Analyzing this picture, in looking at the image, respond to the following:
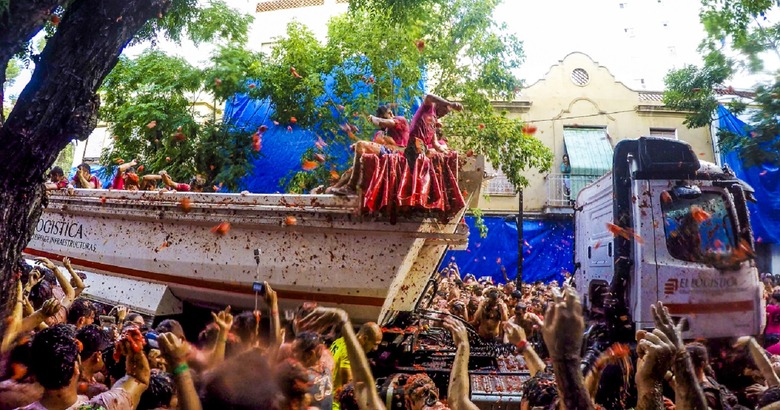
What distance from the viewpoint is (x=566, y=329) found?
2.12 metres

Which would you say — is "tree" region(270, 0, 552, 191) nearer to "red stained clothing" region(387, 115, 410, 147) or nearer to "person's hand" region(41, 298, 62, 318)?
"red stained clothing" region(387, 115, 410, 147)

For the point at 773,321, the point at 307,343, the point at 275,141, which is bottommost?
the point at 307,343

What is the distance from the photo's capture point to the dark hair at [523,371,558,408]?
2680 mm

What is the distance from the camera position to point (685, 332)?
5.27 m

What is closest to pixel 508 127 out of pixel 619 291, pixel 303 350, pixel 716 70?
pixel 716 70

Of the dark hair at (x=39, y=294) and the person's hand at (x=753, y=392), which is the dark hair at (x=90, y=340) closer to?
the dark hair at (x=39, y=294)

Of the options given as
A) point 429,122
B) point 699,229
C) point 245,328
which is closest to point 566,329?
point 245,328

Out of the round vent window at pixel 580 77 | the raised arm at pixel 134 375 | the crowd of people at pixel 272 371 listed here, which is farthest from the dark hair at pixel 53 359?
the round vent window at pixel 580 77

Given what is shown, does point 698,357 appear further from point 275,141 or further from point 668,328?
point 275,141

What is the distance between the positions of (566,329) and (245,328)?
2660 mm

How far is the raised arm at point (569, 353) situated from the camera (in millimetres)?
2115

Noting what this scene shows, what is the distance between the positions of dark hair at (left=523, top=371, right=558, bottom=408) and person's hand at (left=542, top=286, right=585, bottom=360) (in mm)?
560

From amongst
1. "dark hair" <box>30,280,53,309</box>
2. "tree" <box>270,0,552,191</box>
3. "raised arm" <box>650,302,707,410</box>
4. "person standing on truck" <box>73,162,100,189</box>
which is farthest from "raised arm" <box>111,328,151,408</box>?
"tree" <box>270,0,552,191</box>

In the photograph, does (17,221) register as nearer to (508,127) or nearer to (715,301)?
(715,301)
